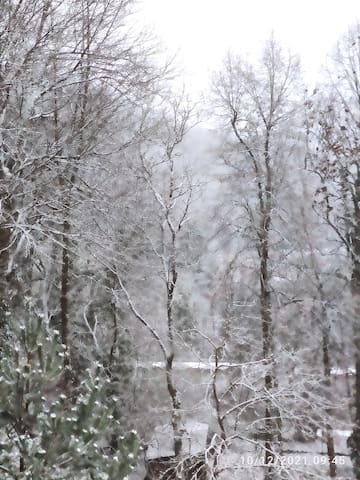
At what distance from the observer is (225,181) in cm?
1113

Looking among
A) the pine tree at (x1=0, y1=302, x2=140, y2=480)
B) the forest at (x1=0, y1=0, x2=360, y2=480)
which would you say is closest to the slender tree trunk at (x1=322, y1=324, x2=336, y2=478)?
the forest at (x1=0, y1=0, x2=360, y2=480)

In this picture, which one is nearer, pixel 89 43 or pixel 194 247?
pixel 89 43

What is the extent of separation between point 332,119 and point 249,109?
191 centimetres

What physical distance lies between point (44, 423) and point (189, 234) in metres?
8.01

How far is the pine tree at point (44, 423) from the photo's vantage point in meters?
3.14

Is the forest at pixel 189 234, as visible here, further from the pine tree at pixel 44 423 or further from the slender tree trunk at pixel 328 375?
the pine tree at pixel 44 423

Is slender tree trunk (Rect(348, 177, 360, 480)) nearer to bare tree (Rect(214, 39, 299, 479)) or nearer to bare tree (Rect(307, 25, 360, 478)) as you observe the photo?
bare tree (Rect(307, 25, 360, 478))

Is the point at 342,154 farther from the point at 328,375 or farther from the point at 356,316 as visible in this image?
the point at 328,375

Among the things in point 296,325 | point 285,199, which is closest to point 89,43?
point 285,199

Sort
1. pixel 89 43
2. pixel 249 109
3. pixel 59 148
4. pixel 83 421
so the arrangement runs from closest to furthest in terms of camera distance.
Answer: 1. pixel 83 421
2. pixel 59 148
3. pixel 89 43
4. pixel 249 109

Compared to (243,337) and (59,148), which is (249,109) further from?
(59,148)

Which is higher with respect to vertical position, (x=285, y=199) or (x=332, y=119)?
(x=332, y=119)

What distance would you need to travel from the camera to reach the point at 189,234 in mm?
10953

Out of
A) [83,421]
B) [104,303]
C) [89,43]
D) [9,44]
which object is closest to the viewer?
[83,421]
